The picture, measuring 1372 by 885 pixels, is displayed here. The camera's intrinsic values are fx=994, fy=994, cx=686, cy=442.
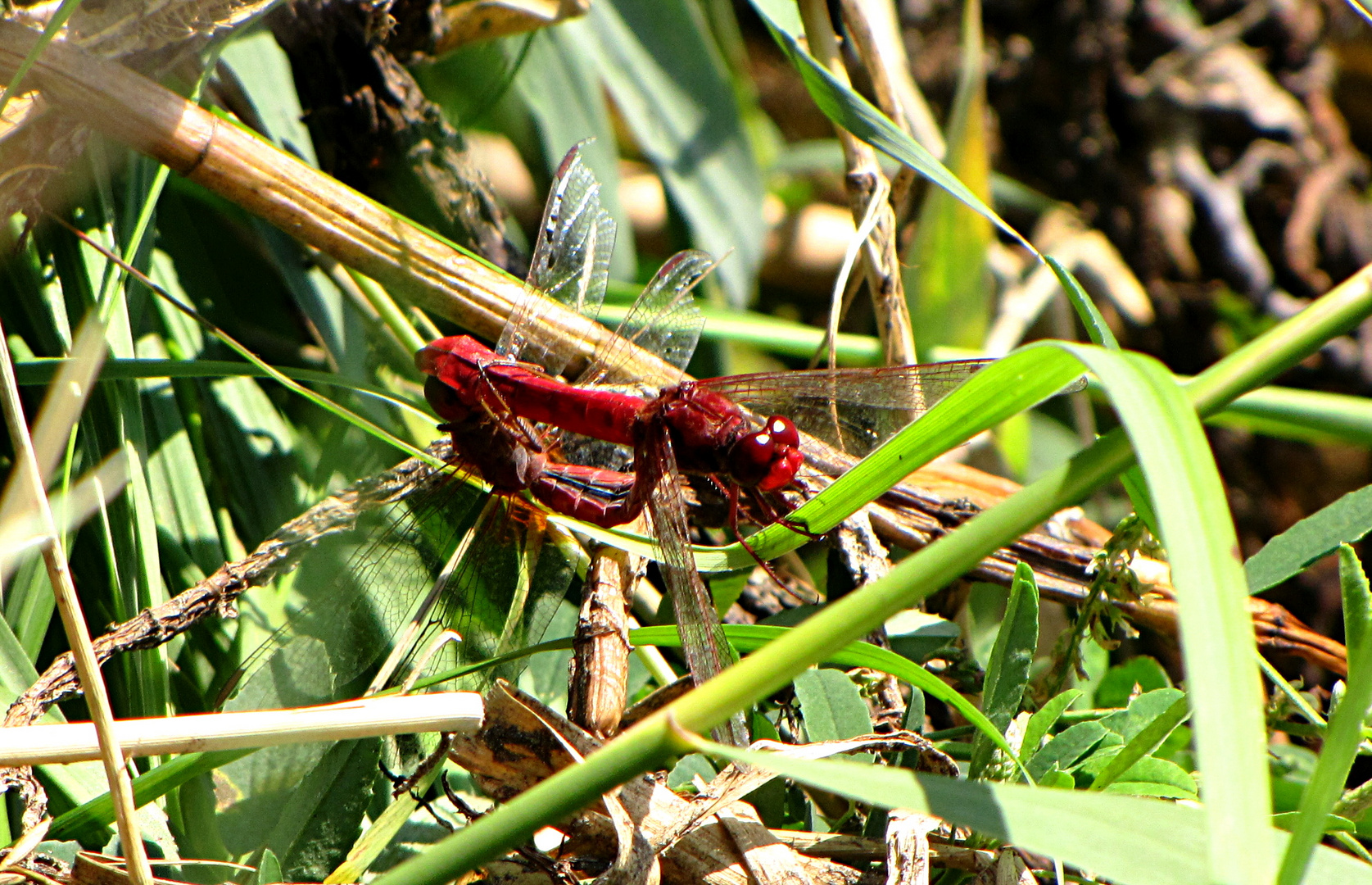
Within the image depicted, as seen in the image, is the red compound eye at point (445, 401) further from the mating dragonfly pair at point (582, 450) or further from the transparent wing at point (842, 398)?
the transparent wing at point (842, 398)

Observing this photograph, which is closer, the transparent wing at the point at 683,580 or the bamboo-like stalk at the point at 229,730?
the bamboo-like stalk at the point at 229,730

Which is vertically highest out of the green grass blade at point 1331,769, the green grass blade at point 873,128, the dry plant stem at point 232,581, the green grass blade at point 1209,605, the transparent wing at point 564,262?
the green grass blade at point 873,128

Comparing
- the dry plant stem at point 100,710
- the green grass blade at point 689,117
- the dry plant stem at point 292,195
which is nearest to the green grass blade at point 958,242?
the green grass blade at point 689,117

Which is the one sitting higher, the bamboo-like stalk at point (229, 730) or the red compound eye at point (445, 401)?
the red compound eye at point (445, 401)

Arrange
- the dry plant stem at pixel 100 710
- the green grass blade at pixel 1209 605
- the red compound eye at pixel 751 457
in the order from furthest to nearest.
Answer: the red compound eye at pixel 751 457 < the dry plant stem at pixel 100 710 < the green grass blade at pixel 1209 605

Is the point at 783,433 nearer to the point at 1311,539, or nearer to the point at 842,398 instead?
the point at 842,398

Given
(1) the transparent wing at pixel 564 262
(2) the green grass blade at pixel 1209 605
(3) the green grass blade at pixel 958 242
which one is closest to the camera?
(2) the green grass blade at pixel 1209 605

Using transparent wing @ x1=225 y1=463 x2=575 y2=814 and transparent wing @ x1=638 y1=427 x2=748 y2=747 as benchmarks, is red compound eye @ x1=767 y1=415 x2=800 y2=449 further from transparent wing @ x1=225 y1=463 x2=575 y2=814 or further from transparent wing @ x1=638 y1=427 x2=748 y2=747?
transparent wing @ x1=225 y1=463 x2=575 y2=814
